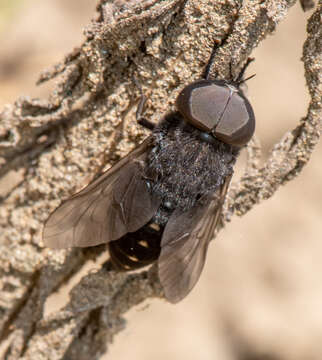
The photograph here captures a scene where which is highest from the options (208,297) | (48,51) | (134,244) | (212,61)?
(212,61)

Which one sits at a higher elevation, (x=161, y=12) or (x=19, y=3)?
(x=161, y=12)

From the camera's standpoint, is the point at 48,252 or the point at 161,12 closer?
the point at 161,12

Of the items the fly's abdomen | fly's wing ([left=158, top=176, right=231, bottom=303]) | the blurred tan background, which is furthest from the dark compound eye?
the blurred tan background

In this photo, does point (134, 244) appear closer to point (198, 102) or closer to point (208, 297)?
point (198, 102)

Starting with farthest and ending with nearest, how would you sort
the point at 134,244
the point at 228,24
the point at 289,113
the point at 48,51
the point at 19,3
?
1. the point at 48,51
2. the point at 289,113
3. the point at 19,3
4. the point at 134,244
5. the point at 228,24

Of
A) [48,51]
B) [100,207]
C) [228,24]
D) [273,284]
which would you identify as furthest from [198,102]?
[48,51]

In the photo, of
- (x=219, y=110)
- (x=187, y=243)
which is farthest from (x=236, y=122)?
(x=187, y=243)

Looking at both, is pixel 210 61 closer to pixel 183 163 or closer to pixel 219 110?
pixel 219 110

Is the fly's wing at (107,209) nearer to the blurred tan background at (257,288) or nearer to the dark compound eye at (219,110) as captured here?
the dark compound eye at (219,110)

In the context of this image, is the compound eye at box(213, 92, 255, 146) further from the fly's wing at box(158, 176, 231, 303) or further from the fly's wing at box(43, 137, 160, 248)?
the fly's wing at box(43, 137, 160, 248)
